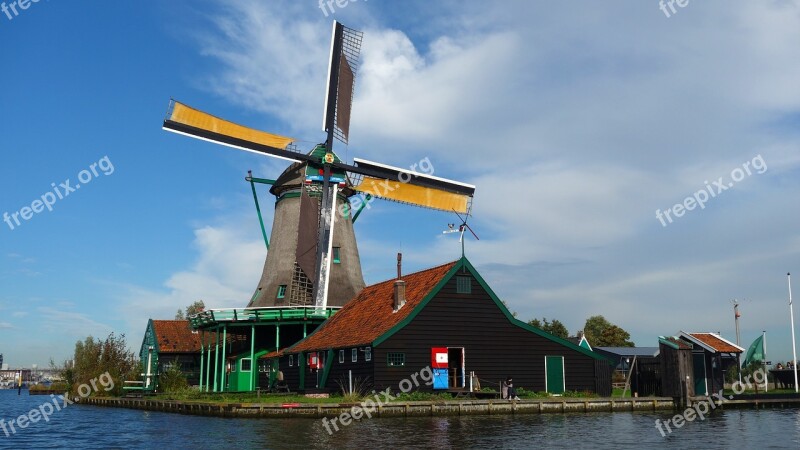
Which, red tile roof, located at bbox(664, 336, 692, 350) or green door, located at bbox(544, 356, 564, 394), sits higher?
red tile roof, located at bbox(664, 336, 692, 350)

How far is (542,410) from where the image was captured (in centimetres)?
3522

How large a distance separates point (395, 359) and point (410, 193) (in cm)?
1626

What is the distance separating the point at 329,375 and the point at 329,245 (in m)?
10.1

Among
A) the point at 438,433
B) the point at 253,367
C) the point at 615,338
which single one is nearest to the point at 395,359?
the point at 438,433

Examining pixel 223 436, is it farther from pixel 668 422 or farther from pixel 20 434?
pixel 668 422

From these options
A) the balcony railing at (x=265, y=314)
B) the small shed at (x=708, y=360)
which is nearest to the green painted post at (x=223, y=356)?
the balcony railing at (x=265, y=314)

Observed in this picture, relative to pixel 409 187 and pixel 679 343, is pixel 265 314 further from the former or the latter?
pixel 679 343

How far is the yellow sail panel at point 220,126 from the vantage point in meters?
46.2

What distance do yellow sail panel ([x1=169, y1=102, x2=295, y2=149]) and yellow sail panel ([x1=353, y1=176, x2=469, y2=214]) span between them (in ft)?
19.6

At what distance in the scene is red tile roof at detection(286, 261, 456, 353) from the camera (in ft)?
127

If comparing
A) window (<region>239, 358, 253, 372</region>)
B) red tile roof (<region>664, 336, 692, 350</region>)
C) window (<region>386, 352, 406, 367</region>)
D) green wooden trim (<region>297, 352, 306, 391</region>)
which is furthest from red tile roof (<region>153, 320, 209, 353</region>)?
red tile roof (<region>664, 336, 692, 350</region>)

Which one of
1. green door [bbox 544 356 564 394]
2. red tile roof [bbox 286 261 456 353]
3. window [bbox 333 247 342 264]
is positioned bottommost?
green door [bbox 544 356 564 394]

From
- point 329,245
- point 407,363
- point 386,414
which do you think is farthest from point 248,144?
point 386,414

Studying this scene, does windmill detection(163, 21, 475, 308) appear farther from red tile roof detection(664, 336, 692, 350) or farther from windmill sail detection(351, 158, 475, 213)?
red tile roof detection(664, 336, 692, 350)
